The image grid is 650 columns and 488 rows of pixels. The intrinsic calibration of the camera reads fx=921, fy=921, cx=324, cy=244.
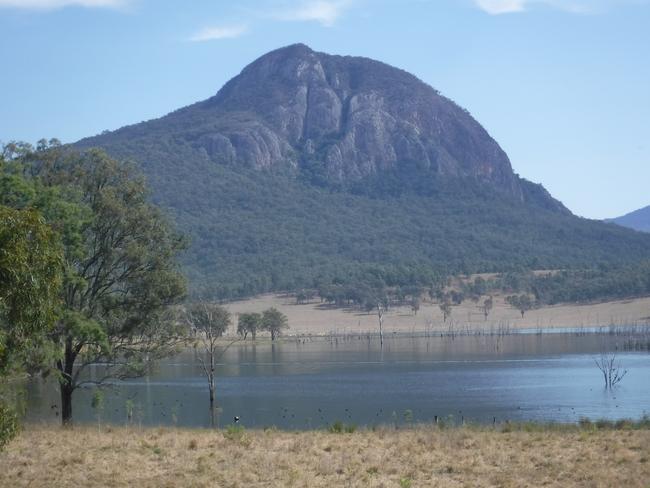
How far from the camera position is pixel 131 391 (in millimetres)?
66188

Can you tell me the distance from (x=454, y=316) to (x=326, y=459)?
163 m

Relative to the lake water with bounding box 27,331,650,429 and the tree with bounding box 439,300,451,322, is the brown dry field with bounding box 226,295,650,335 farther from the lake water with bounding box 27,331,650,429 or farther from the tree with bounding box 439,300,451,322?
the lake water with bounding box 27,331,650,429

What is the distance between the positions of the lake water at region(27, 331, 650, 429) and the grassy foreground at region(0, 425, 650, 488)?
10.3 meters

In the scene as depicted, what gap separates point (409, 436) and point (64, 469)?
921cm

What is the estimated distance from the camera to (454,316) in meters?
181

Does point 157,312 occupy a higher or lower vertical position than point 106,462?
higher

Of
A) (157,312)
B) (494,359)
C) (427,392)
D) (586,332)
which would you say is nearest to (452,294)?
(586,332)

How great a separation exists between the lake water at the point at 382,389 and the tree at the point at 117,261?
2.92 metres

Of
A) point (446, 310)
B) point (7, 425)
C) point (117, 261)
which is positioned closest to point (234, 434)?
point (7, 425)

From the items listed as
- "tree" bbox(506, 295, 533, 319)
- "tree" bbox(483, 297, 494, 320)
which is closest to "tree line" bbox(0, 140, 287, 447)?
"tree" bbox(483, 297, 494, 320)

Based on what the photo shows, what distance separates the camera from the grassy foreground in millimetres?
18438

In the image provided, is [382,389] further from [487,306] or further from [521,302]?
[521,302]

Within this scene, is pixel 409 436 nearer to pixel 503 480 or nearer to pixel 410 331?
pixel 503 480

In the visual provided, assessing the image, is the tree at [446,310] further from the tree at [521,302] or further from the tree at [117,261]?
the tree at [117,261]
